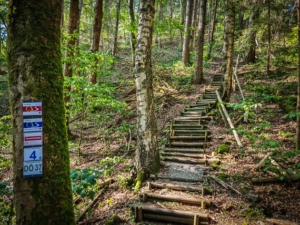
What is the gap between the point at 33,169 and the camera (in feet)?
6.79

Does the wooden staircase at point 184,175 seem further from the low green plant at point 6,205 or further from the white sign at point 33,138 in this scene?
the white sign at point 33,138

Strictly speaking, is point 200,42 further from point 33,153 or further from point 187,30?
point 33,153

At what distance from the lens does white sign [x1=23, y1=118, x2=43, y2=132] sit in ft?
6.72

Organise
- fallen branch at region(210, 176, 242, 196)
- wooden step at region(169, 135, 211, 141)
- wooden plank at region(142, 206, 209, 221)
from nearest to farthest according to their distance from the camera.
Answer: wooden plank at region(142, 206, 209, 221)
fallen branch at region(210, 176, 242, 196)
wooden step at region(169, 135, 211, 141)

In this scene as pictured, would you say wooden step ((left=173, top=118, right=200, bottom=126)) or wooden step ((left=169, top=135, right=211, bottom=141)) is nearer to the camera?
wooden step ((left=169, top=135, right=211, bottom=141))

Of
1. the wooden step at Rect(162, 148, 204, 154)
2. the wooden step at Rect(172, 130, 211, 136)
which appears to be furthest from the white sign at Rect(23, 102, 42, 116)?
the wooden step at Rect(172, 130, 211, 136)

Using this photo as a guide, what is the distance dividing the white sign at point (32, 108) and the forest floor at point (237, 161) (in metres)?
3.16

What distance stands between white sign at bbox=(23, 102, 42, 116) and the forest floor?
3163 mm

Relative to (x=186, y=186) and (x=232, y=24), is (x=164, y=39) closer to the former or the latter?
(x=232, y=24)

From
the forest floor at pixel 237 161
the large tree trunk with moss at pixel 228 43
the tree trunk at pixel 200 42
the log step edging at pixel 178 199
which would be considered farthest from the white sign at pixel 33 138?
the tree trunk at pixel 200 42

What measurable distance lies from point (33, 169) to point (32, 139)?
30cm

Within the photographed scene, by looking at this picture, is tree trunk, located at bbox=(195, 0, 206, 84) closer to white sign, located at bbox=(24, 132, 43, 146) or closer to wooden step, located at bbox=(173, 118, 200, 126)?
wooden step, located at bbox=(173, 118, 200, 126)

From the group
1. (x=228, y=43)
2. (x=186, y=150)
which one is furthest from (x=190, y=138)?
(x=228, y=43)

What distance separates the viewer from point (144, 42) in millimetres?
5445
